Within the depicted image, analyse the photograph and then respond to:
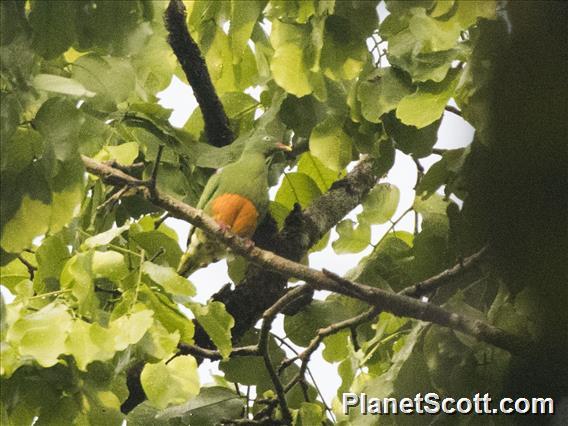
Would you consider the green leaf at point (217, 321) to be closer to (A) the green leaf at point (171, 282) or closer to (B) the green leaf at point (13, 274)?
(A) the green leaf at point (171, 282)

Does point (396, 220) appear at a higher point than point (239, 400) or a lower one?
higher

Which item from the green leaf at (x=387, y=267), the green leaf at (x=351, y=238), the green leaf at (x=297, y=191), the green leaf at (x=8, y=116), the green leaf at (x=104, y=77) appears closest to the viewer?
the green leaf at (x=8, y=116)

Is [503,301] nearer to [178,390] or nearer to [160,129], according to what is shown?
[178,390]

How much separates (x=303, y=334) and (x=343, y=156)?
1.32 ft

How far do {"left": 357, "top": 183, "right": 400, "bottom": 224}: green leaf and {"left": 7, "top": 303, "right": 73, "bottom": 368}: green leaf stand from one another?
0.95 metres

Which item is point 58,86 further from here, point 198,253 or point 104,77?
point 198,253

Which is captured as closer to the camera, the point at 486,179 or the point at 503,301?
the point at 486,179

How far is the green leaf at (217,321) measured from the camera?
1358 mm

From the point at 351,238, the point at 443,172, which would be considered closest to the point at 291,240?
the point at 351,238

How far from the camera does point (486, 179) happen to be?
73 cm

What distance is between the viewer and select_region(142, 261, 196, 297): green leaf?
4.25ft

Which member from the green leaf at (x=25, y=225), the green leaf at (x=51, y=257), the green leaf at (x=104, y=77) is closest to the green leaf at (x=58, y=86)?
the green leaf at (x=25, y=225)

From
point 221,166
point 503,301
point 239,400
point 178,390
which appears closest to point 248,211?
point 221,166

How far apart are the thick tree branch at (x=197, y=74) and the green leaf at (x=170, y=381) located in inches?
30.9
